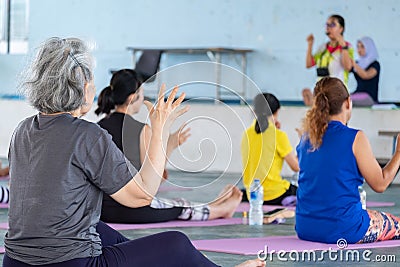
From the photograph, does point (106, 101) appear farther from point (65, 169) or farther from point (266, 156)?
point (65, 169)

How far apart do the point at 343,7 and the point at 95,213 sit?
9715mm

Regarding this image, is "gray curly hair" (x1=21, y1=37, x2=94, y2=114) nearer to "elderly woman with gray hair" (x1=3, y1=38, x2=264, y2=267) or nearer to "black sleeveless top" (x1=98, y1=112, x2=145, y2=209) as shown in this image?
"elderly woman with gray hair" (x1=3, y1=38, x2=264, y2=267)

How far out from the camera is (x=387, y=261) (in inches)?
139

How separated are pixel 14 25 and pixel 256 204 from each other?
1025 cm

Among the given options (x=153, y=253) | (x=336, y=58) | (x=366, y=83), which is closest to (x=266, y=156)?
(x=153, y=253)

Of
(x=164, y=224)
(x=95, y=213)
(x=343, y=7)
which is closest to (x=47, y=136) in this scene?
(x=95, y=213)

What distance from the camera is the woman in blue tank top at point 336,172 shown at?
3.78 metres

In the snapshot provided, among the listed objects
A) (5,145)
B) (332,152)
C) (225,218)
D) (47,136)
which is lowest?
(5,145)

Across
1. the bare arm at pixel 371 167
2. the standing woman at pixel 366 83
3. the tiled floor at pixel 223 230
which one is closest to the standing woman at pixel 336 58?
the standing woman at pixel 366 83

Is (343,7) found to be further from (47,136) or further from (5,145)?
(47,136)

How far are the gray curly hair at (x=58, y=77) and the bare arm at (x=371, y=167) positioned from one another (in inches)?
68.3

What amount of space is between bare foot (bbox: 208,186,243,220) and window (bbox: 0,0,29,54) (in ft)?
32.2

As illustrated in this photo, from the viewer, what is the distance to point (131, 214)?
466 centimetres

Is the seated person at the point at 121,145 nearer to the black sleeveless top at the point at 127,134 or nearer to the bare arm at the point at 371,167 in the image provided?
the black sleeveless top at the point at 127,134
